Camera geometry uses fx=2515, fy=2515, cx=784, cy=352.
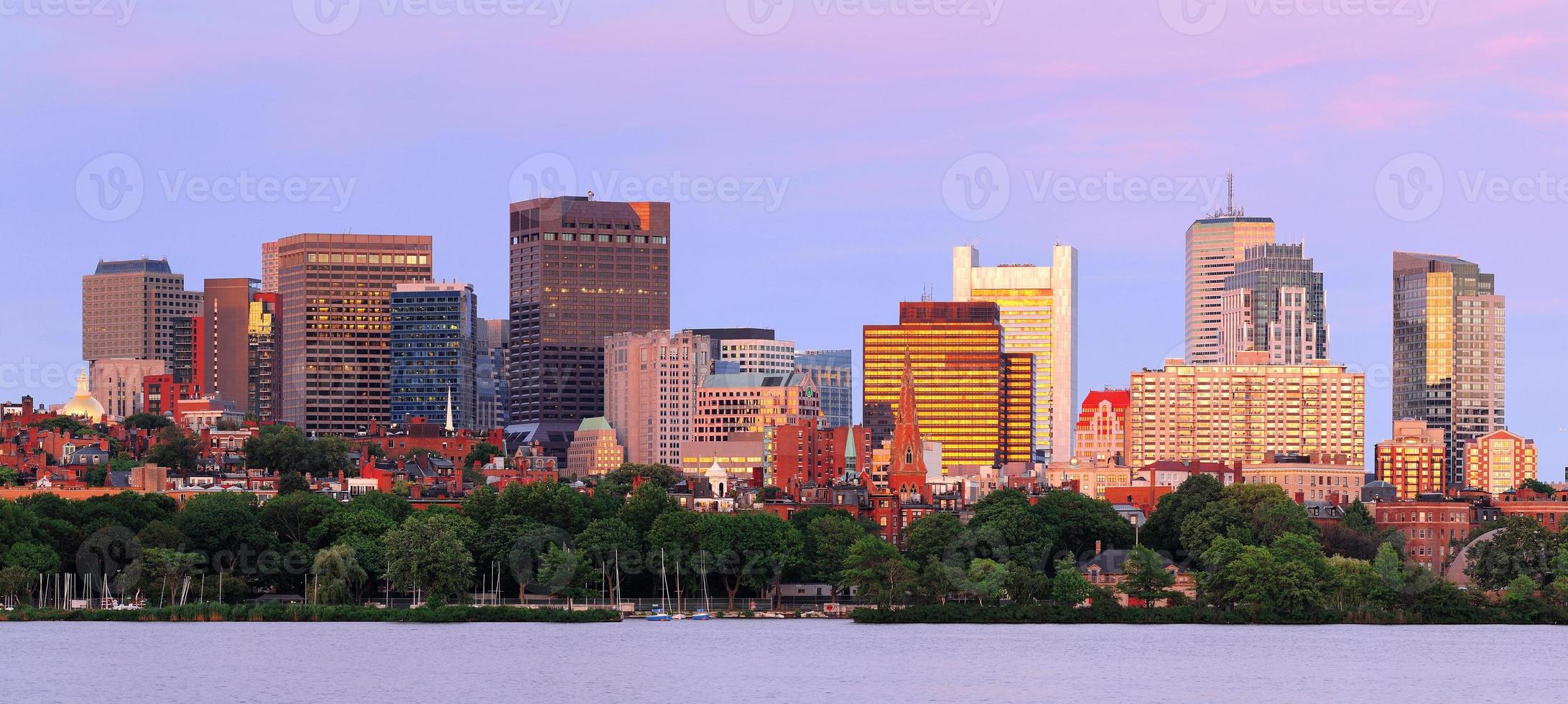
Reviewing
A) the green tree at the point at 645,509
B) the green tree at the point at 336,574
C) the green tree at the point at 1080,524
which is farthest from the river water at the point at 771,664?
the green tree at the point at 1080,524

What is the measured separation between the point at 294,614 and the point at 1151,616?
1883 inches

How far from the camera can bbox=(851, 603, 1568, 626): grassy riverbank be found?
140500 mm

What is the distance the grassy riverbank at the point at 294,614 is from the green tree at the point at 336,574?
2.46 meters

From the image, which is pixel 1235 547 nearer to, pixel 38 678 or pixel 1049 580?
pixel 1049 580

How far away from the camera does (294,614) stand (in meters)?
139

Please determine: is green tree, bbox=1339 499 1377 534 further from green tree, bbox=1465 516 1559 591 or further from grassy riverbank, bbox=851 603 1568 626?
grassy riverbank, bbox=851 603 1568 626

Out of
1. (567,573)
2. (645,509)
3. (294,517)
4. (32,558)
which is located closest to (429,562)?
(567,573)

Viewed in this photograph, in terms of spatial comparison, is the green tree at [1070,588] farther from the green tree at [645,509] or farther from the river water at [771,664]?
the green tree at [645,509]

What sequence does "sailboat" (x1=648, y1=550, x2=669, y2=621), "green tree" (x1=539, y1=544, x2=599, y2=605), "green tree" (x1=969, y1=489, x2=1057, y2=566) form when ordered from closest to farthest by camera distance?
"green tree" (x1=539, y1=544, x2=599, y2=605) < "sailboat" (x1=648, y1=550, x2=669, y2=621) < "green tree" (x1=969, y1=489, x2=1057, y2=566)

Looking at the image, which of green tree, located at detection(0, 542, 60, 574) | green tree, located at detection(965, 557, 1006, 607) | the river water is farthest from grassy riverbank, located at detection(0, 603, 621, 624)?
green tree, located at detection(965, 557, 1006, 607)

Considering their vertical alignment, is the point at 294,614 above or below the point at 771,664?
below

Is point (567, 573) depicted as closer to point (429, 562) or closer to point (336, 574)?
point (429, 562)

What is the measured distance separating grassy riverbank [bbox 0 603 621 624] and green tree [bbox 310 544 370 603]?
2456mm

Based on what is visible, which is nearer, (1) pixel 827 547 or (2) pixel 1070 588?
(2) pixel 1070 588
